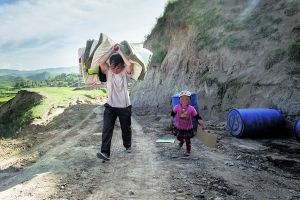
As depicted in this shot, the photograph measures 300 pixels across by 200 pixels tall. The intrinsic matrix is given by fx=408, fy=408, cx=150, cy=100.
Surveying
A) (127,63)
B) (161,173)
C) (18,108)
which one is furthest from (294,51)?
(18,108)

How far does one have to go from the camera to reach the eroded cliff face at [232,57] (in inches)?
577

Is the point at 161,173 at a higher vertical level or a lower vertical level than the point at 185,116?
lower

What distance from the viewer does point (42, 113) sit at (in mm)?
24547

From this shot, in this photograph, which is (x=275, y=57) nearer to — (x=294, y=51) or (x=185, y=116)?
(x=294, y=51)

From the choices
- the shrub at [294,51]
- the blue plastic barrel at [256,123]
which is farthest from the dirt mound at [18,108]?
the shrub at [294,51]

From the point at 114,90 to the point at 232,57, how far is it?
10.9 metres

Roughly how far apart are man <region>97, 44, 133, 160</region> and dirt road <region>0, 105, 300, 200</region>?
1.75ft

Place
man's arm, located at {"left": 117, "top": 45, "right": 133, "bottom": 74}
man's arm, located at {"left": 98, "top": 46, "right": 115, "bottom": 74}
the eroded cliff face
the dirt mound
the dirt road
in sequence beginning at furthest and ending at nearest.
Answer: the dirt mound
the eroded cliff face
man's arm, located at {"left": 117, "top": 45, "right": 133, "bottom": 74}
man's arm, located at {"left": 98, "top": 46, "right": 115, "bottom": 74}
the dirt road

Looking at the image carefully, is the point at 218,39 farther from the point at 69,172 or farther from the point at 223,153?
the point at 69,172

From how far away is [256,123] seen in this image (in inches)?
472

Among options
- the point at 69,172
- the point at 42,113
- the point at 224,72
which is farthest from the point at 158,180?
the point at 42,113

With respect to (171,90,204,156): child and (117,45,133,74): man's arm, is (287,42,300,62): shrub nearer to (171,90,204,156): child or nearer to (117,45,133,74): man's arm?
(171,90,204,156): child

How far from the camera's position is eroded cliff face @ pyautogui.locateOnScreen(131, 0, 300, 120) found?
14664mm

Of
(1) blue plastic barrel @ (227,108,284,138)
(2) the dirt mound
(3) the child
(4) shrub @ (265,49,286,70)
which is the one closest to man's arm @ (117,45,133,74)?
(3) the child
